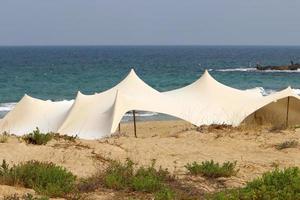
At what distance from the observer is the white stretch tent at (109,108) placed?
667 inches

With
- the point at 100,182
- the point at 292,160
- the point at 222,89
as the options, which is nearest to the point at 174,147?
the point at 292,160

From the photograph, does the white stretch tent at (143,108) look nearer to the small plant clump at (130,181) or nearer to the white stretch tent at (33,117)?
the white stretch tent at (33,117)

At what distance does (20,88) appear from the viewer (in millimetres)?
50562

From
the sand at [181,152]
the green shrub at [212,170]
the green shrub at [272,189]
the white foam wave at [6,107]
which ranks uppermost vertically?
the green shrub at [272,189]

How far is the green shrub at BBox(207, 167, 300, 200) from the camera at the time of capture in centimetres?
572

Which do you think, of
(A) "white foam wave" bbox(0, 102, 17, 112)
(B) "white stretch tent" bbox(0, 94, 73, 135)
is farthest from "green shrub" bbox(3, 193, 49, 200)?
(A) "white foam wave" bbox(0, 102, 17, 112)

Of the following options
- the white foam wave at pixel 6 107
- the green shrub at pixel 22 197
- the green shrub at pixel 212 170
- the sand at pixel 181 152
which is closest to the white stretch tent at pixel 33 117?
the sand at pixel 181 152

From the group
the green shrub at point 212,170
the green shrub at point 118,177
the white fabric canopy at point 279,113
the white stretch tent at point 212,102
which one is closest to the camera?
the green shrub at point 118,177

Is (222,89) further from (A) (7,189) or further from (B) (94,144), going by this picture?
(A) (7,189)

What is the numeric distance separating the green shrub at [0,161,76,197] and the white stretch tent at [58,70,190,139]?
365 inches

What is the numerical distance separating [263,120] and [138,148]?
11.8m

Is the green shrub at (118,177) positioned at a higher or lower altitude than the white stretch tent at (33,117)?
higher

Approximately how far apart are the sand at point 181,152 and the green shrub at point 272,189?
896 mm

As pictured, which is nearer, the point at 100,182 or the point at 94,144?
the point at 100,182
